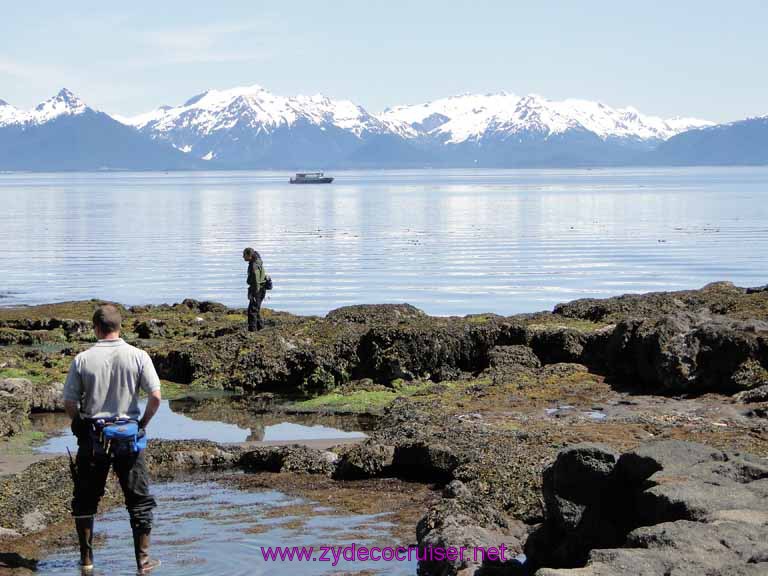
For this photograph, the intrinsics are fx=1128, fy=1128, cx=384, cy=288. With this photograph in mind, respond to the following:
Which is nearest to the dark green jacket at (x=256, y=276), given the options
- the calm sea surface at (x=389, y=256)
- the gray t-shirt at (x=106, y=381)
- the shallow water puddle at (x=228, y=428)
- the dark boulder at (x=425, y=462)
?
the shallow water puddle at (x=228, y=428)

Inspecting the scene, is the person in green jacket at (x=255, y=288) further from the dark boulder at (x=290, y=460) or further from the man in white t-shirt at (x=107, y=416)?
the man in white t-shirt at (x=107, y=416)

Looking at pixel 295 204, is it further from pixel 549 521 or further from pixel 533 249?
pixel 549 521

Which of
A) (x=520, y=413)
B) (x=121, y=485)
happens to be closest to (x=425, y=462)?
(x=520, y=413)

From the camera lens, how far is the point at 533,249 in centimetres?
6419

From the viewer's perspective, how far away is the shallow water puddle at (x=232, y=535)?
9.94 meters

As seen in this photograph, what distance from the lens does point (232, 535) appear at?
35.5 feet

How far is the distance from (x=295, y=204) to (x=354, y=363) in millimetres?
123607

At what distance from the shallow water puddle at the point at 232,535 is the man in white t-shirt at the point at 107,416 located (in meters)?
0.46

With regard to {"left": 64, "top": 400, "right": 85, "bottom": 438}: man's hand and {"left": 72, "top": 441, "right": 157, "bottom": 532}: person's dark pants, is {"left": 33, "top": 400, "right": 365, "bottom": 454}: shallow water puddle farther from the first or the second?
{"left": 64, "top": 400, "right": 85, "bottom": 438}: man's hand

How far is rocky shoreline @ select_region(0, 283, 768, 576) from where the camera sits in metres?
8.27

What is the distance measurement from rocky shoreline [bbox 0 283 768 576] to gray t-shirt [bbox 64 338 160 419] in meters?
2.00

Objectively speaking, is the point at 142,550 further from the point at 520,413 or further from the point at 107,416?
the point at 520,413

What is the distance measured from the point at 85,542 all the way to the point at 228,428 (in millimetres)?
7993

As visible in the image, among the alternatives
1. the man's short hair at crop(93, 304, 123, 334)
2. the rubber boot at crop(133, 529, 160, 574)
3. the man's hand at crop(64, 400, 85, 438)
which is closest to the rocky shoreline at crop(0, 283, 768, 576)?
the rubber boot at crop(133, 529, 160, 574)
